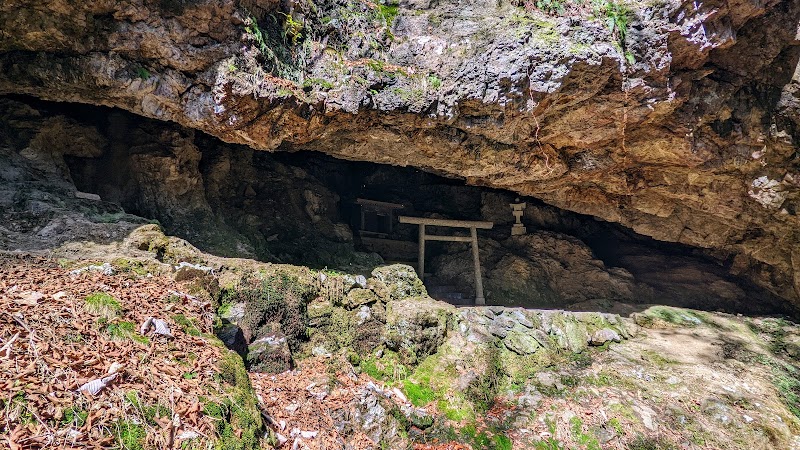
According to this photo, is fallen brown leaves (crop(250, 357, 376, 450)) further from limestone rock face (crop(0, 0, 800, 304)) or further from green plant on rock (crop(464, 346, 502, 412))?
limestone rock face (crop(0, 0, 800, 304))

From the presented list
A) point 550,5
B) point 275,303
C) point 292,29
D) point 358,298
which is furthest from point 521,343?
point 292,29

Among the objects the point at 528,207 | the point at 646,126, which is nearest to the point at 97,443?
the point at 646,126

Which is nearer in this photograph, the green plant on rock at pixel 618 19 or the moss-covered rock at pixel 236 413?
the moss-covered rock at pixel 236 413

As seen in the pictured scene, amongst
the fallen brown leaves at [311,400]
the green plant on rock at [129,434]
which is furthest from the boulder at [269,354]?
the green plant on rock at [129,434]

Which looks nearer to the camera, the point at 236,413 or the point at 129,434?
the point at 129,434

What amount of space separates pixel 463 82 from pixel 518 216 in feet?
20.5

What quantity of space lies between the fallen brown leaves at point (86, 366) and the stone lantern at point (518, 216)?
1012cm

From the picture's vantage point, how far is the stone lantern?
41.1 ft

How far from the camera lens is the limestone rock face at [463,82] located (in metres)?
6.48

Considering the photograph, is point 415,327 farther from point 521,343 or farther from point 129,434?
point 129,434

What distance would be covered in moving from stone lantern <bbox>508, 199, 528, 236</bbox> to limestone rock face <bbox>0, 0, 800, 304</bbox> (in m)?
2.81

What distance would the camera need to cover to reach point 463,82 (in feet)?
24.9

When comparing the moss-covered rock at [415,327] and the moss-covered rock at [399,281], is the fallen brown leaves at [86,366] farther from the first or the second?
the moss-covered rock at [399,281]

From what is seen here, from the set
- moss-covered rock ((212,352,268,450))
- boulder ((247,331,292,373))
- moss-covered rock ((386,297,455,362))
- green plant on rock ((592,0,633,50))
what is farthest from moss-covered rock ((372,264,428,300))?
green plant on rock ((592,0,633,50))
